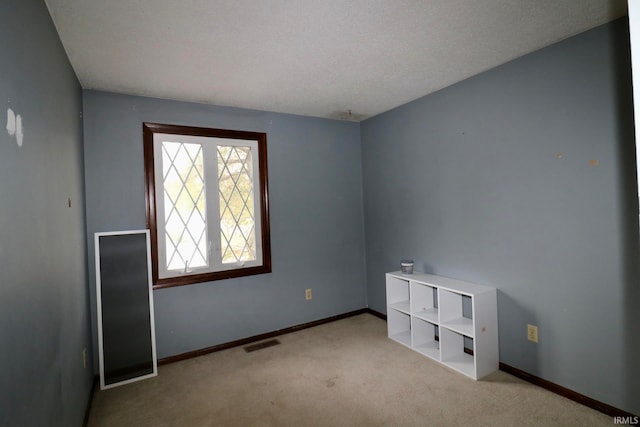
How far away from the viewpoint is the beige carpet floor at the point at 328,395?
2109 millimetres

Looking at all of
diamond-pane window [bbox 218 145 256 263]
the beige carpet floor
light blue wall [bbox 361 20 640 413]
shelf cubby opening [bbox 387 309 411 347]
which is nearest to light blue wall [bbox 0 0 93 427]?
the beige carpet floor

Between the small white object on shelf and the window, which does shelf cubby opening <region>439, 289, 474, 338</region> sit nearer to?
the small white object on shelf

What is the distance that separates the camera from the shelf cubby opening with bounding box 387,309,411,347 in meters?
3.33

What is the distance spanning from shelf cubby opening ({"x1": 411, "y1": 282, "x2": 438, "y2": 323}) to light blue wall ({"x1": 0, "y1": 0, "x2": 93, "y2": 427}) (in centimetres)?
261

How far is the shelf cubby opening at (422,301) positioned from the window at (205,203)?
1497mm

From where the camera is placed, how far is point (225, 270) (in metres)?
3.28

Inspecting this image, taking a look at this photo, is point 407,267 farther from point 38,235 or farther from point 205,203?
point 38,235

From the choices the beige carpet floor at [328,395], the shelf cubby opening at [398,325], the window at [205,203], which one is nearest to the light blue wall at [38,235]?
the beige carpet floor at [328,395]

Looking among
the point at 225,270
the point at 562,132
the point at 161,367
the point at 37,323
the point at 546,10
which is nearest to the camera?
the point at 37,323

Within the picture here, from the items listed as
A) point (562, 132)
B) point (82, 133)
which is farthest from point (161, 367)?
point (562, 132)

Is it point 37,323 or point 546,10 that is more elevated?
point 546,10

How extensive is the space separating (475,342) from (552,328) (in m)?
0.52

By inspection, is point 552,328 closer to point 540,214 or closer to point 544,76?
point 540,214

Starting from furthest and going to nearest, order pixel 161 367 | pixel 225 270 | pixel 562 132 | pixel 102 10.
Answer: pixel 225 270 → pixel 161 367 → pixel 562 132 → pixel 102 10
